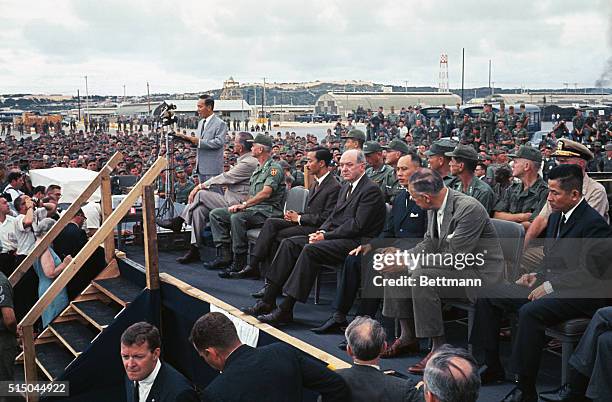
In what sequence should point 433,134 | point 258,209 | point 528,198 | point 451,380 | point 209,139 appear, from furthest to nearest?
point 433,134 < point 209,139 < point 258,209 < point 528,198 < point 451,380

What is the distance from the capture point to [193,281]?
7230mm

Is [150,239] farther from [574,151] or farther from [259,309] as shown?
[574,151]

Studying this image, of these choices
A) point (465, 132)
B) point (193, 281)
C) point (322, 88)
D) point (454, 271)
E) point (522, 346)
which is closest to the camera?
point (522, 346)

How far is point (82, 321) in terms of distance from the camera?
25.6 ft

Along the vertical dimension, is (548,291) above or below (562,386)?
above

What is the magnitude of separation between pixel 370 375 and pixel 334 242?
2.50 meters

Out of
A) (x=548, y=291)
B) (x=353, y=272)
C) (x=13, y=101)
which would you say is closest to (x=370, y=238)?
(x=353, y=272)

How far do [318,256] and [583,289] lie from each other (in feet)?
7.43

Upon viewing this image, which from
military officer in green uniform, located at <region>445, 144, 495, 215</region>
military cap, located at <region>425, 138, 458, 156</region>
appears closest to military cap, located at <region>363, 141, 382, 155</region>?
military cap, located at <region>425, 138, 458, 156</region>

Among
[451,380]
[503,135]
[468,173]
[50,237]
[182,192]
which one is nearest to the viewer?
[451,380]

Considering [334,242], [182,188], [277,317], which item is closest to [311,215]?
[334,242]

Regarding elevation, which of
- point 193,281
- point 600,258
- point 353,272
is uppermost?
point 600,258

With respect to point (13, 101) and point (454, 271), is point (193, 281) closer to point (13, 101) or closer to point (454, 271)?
point (454, 271)

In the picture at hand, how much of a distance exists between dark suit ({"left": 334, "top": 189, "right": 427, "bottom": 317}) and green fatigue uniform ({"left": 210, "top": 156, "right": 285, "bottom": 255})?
1.84 metres
